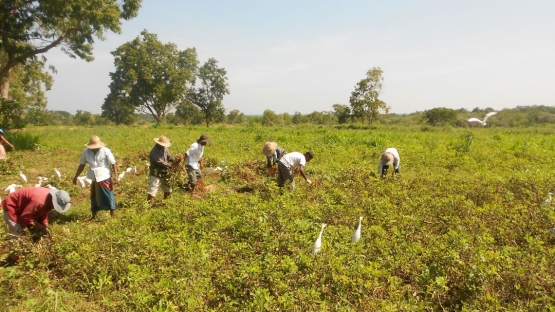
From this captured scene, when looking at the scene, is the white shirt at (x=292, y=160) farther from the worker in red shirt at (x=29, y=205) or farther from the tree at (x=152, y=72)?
the tree at (x=152, y=72)

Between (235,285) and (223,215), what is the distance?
1892 millimetres

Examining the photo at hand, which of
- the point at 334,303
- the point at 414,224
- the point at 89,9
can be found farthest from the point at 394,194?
the point at 89,9

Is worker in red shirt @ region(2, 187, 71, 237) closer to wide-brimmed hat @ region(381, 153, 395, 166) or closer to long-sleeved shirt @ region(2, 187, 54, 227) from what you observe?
long-sleeved shirt @ region(2, 187, 54, 227)

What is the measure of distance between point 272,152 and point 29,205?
455cm

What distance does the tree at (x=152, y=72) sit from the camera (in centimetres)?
3931

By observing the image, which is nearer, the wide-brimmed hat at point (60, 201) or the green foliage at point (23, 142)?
the wide-brimmed hat at point (60, 201)

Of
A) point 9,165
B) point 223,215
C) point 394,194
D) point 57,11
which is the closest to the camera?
point 223,215

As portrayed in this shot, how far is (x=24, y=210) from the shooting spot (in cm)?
437

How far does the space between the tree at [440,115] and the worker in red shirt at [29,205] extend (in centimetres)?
3784

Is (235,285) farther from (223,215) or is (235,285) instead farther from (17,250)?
(17,250)

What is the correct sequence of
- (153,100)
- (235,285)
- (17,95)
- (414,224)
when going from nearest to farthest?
(235,285) < (414,224) < (17,95) < (153,100)

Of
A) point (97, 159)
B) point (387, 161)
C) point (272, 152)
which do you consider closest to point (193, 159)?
point (272, 152)

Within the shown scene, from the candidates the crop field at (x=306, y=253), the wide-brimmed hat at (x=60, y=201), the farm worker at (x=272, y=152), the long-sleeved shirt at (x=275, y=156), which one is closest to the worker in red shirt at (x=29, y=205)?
the wide-brimmed hat at (x=60, y=201)

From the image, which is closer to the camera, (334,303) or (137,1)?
(334,303)
